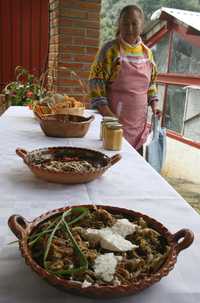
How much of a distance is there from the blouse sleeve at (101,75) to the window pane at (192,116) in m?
2.98

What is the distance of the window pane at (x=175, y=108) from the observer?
17.5 feet

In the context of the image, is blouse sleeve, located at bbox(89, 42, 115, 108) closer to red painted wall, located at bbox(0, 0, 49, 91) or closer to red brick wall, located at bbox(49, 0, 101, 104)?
red brick wall, located at bbox(49, 0, 101, 104)

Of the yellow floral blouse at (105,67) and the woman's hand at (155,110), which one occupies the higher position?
Answer: the yellow floral blouse at (105,67)

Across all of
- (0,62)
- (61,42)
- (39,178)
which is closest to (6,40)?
(0,62)

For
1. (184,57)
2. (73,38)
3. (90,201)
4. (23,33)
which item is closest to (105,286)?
(90,201)

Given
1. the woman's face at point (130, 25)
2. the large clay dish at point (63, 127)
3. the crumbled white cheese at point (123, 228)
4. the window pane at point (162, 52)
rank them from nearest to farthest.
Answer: the crumbled white cheese at point (123, 228) < the large clay dish at point (63, 127) < the woman's face at point (130, 25) < the window pane at point (162, 52)

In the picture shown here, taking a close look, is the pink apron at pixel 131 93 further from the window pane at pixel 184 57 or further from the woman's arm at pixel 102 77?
the window pane at pixel 184 57

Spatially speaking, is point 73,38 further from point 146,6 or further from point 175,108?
point 146,6

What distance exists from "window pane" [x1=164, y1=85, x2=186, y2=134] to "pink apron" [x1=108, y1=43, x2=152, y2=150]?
10.0 ft

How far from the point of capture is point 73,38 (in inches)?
135

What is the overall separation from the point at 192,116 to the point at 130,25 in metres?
3.21

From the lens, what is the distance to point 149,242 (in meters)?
0.66

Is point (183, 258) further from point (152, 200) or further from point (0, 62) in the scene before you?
point (0, 62)

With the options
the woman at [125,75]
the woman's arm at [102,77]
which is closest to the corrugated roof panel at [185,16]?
the woman at [125,75]
